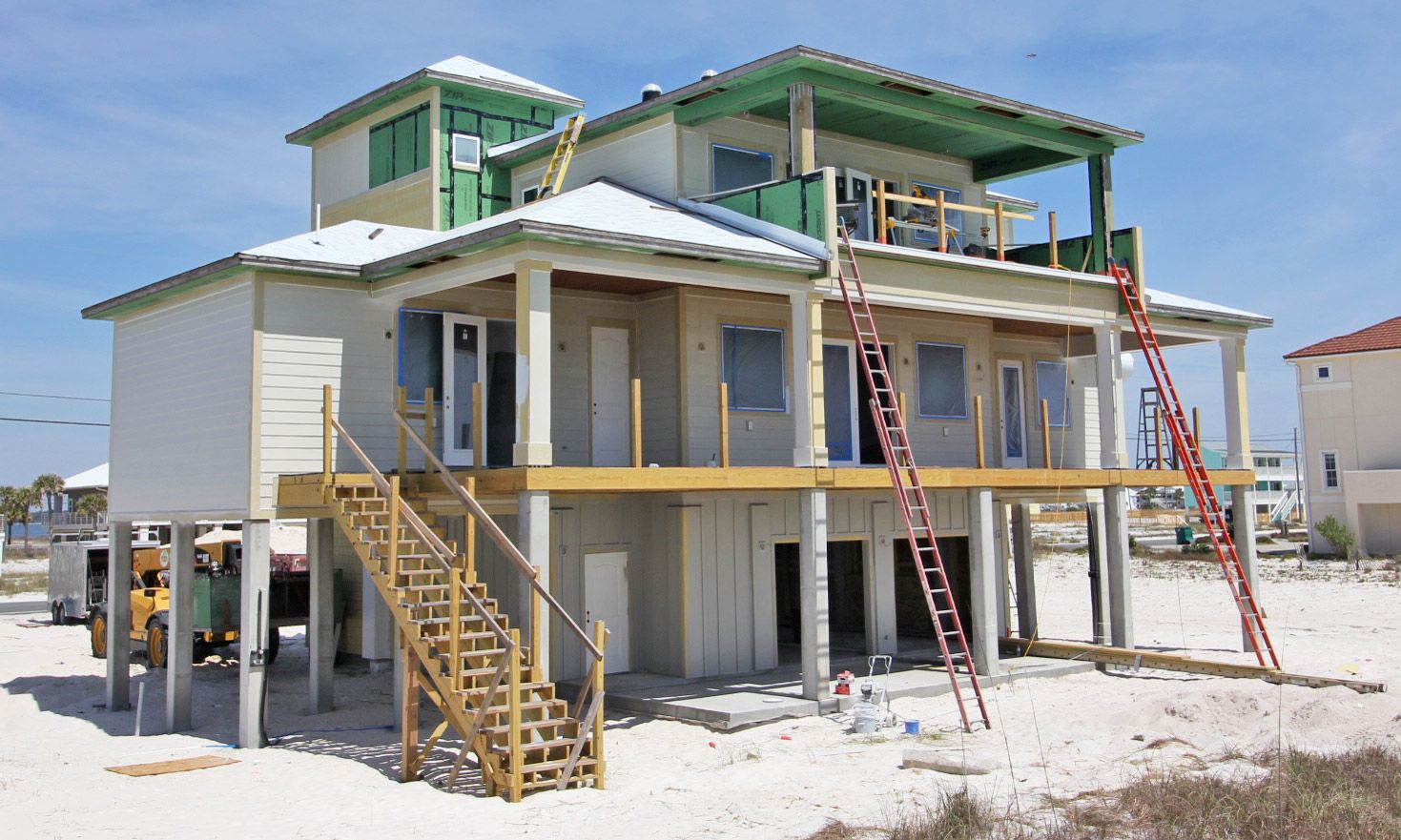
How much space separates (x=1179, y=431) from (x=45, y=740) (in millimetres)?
18267

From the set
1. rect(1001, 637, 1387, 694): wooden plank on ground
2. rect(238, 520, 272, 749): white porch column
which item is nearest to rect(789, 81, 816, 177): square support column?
rect(238, 520, 272, 749): white porch column

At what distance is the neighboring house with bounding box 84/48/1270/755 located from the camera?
694 inches

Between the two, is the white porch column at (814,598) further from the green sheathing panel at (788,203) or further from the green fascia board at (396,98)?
the green fascia board at (396,98)

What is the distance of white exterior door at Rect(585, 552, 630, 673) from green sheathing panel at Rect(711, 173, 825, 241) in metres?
5.91

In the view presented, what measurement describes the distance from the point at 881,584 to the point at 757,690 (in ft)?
16.4

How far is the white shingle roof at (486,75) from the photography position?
25.0 meters

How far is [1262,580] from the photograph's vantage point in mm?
40219

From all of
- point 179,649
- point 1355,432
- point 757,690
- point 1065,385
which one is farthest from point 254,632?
point 1355,432

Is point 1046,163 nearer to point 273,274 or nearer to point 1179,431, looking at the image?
point 1179,431

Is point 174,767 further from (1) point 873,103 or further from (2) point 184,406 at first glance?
(1) point 873,103

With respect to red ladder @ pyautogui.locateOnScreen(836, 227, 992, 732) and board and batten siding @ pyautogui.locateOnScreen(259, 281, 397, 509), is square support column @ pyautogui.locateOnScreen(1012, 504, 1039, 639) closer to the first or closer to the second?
red ladder @ pyautogui.locateOnScreen(836, 227, 992, 732)

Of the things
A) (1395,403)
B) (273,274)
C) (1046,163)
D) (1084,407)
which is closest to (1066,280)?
(1046,163)

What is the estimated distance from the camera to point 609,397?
20.9 meters

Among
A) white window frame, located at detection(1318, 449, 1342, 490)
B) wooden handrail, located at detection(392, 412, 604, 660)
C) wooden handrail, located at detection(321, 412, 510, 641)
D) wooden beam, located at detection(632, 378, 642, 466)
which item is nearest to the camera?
wooden handrail, located at detection(392, 412, 604, 660)
